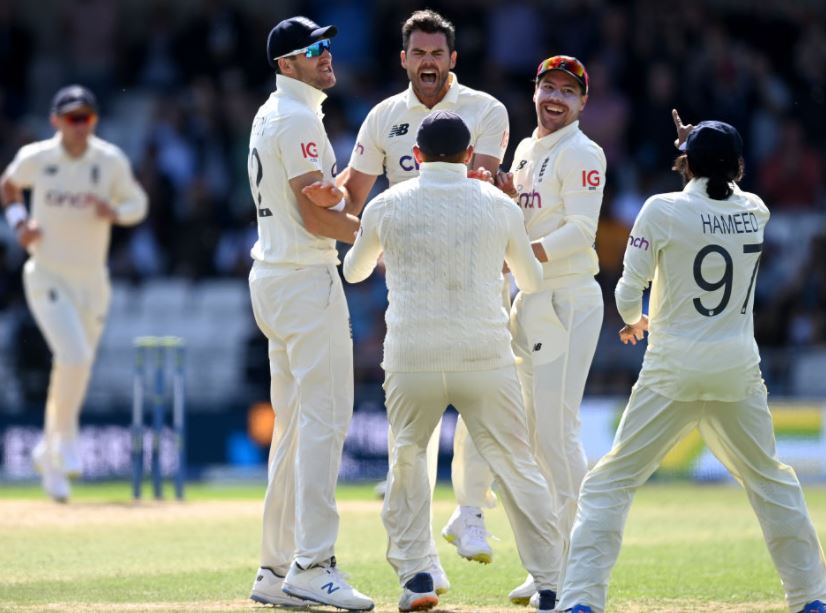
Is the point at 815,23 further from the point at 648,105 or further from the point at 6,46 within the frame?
the point at 6,46

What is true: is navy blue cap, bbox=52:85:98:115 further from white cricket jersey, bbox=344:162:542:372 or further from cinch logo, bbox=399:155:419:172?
white cricket jersey, bbox=344:162:542:372

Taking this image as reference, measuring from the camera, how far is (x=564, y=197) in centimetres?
878

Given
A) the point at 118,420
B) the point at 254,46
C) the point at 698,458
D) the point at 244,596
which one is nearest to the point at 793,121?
the point at 698,458

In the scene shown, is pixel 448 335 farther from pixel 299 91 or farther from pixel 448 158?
pixel 299 91

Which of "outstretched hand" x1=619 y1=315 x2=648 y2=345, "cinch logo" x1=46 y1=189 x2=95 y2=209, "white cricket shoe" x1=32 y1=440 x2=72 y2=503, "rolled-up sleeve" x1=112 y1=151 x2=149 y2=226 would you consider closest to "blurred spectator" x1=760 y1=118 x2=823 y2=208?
"rolled-up sleeve" x1=112 y1=151 x2=149 y2=226

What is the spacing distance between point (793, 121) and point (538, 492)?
14.9 metres

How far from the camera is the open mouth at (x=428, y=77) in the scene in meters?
9.01

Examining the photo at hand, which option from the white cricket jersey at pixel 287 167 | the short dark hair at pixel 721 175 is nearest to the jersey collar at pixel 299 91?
the white cricket jersey at pixel 287 167

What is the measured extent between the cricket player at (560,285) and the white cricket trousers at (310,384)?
993 mm

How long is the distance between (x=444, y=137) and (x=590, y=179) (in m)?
1.29

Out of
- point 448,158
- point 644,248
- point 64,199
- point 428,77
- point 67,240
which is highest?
point 428,77

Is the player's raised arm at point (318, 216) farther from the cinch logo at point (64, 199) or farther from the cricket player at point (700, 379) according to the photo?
the cinch logo at point (64, 199)

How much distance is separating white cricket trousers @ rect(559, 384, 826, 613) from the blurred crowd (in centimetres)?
1153

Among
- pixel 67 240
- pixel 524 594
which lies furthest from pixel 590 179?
pixel 67 240
